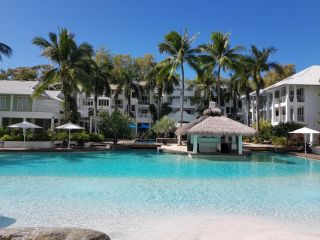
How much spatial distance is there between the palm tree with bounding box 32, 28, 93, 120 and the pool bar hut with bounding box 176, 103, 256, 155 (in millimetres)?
11095

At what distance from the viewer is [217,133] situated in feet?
75.5

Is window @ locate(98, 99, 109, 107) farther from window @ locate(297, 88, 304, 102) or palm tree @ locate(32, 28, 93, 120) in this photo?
window @ locate(297, 88, 304, 102)

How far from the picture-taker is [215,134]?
23.2m

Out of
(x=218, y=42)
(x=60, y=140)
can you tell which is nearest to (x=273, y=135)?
(x=218, y=42)

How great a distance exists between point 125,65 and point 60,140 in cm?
2742

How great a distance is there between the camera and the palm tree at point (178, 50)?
33.0 meters

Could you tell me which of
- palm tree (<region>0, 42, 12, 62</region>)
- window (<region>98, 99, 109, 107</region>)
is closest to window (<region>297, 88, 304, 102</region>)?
palm tree (<region>0, 42, 12, 62</region>)

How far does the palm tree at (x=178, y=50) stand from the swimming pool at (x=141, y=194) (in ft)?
54.9

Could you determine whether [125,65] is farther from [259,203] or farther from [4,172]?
[259,203]

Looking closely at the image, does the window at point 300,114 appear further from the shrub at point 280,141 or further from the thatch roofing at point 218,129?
the thatch roofing at point 218,129

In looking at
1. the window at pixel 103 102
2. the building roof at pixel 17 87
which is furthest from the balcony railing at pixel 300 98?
the window at pixel 103 102

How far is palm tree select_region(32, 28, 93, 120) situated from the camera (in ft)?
92.9

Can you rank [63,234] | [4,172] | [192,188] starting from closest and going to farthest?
[63,234] → [192,188] → [4,172]

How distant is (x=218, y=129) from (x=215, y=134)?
1.50 ft
